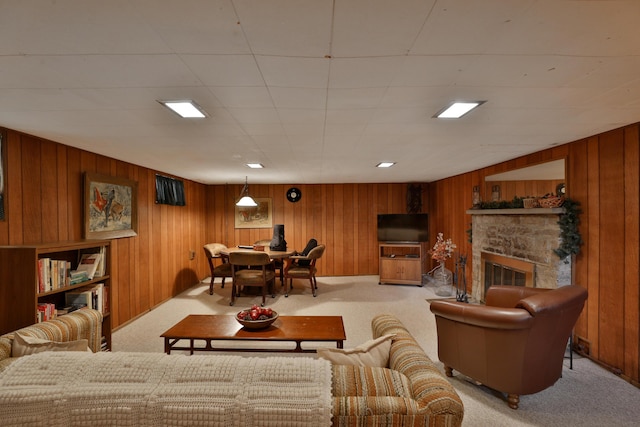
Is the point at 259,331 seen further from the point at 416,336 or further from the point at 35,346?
the point at 416,336

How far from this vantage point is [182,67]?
1.49 meters

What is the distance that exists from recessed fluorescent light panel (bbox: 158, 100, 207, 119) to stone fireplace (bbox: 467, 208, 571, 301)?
3631mm

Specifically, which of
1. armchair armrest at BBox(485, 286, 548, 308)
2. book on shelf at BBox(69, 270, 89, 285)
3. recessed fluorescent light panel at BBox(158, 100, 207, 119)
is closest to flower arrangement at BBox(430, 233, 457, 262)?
armchair armrest at BBox(485, 286, 548, 308)

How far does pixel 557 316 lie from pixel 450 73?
1.96 meters

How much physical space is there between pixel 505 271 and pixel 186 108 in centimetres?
440

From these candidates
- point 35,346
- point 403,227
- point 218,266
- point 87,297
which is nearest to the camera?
point 35,346

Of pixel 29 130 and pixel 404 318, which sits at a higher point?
pixel 29 130

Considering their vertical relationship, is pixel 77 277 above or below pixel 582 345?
above

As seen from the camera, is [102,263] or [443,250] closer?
[102,263]

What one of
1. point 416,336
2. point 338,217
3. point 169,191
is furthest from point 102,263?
point 338,217

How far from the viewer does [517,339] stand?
84.1 inches

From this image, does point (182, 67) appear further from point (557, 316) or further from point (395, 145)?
point (557, 316)

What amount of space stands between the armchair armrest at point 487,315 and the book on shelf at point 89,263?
330 cm

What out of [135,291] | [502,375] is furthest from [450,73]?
[135,291]
